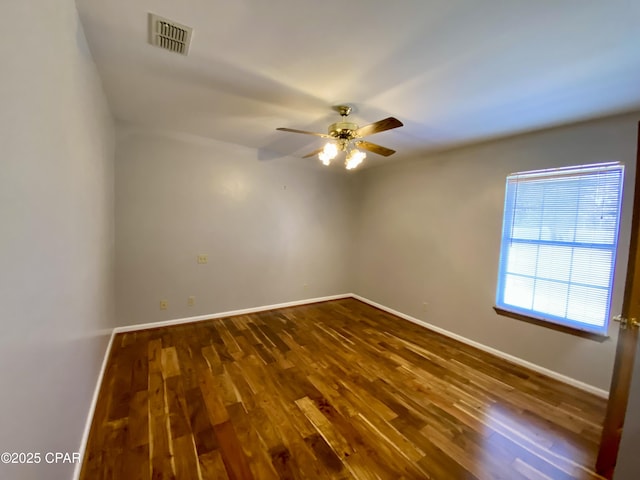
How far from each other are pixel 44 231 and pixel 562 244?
3.80 m

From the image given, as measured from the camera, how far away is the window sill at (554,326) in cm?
230

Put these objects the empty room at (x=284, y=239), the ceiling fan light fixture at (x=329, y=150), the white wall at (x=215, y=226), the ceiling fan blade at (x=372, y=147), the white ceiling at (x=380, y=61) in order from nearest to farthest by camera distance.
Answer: the empty room at (x=284, y=239)
the white ceiling at (x=380, y=61)
the ceiling fan light fixture at (x=329, y=150)
the ceiling fan blade at (x=372, y=147)
the white wall at (x=215, y=226)

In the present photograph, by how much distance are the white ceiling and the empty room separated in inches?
0.6

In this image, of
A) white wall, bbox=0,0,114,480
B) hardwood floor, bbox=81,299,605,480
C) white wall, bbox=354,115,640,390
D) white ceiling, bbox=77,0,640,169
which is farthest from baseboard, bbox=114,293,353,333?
white ceiling, bbox=77,0,640,169

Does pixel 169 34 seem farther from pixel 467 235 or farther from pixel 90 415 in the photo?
pixel 467 235

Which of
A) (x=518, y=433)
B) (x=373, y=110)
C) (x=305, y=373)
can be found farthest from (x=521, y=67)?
(x=305, y=373)

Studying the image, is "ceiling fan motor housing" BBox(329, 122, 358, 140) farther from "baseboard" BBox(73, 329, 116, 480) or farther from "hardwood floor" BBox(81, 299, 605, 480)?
"baseboard" BBox(73, 329, 116, 480)

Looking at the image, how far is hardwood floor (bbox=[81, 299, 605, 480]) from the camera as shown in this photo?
1527 millimetres

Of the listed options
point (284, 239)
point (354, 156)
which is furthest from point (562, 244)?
point (284, 239)

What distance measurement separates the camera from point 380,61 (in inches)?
65.1

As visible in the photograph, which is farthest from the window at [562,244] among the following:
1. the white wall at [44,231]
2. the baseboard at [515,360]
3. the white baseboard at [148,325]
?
the white wall at [44,231]

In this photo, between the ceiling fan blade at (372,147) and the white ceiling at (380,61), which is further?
the ceiling fan blade at (372,147)

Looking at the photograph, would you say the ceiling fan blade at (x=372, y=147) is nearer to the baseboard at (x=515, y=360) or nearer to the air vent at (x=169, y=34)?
the air vent at (x=169, y=34)

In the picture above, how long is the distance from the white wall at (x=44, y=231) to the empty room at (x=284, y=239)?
0.01m
